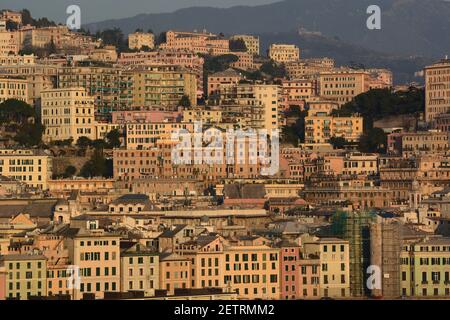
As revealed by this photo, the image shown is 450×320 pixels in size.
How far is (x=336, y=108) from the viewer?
2507 inches

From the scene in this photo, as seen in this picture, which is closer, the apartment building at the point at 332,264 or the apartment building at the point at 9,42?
the apartment building at the point at 332,264

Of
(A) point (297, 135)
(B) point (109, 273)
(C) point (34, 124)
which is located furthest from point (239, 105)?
(B) point (109, 273)

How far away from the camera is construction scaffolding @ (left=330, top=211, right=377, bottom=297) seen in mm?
33188

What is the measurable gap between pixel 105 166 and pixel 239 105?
8575 millimetres

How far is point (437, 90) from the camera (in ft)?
203

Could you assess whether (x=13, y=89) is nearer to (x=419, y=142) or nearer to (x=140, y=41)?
(x=419, y=142)

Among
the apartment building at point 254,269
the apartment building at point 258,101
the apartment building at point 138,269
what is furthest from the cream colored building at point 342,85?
the apartment building at point 138,269

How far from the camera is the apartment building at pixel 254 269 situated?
31844 mm

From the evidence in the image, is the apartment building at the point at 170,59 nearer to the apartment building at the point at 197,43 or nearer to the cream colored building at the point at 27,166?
the apartment building at the point at 197,43

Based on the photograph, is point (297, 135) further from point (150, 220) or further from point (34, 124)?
point (150, 220)

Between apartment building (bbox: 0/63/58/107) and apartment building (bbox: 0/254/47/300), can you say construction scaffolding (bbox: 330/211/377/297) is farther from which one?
apartment building (bbox: 0/63/58/107)

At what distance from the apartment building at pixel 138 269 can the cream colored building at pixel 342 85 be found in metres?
37.1

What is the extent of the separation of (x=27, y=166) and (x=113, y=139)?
4.28 meters

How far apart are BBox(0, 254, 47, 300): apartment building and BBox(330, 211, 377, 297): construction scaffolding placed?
6703 mm
